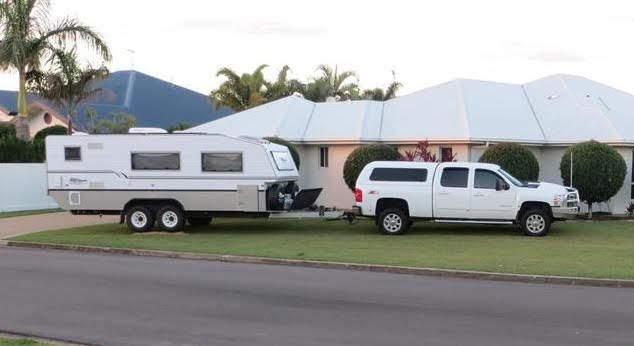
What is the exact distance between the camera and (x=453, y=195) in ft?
61.0

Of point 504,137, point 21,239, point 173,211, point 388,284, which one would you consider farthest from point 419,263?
point 504,137

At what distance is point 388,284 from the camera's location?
11812 mm

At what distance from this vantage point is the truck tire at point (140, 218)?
1955 cm

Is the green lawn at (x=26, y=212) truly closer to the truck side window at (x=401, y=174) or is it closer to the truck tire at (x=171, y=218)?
the truck tire at (x=171, y=218)

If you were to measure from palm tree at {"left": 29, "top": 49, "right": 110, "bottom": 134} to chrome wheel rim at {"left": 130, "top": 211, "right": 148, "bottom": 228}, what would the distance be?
11.2 m

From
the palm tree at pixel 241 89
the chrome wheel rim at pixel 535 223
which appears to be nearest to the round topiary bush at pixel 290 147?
the chrome wheel rim at pixel 535 223

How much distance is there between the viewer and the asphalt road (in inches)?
317

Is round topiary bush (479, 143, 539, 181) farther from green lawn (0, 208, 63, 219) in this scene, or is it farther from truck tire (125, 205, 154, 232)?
green lawn (0, 208, 63, 219)

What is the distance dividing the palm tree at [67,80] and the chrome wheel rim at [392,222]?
1549cm

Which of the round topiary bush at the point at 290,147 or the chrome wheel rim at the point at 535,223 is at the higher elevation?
the round topiary bush at the point at 290,147

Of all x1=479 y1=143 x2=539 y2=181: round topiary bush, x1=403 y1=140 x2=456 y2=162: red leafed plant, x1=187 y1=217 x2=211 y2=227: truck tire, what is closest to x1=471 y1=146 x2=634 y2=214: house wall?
x1=403 y1=140 x2=456 y2=162: red leafed plant

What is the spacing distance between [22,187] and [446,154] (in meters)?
15.5

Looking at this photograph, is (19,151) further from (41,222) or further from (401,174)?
(401,174)

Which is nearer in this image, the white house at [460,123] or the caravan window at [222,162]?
the caravan window at [222,162]
